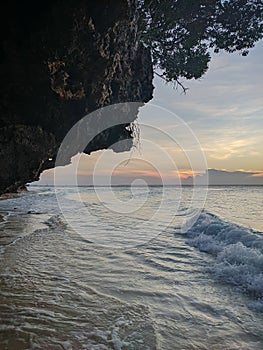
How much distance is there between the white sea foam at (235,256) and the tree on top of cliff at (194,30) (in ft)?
19.0

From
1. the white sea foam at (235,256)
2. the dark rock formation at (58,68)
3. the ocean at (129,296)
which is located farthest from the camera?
the white sea foam at (235,256)

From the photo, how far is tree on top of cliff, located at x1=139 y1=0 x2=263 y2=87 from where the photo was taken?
8711mm

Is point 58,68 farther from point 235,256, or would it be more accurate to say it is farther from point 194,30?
point 235,256

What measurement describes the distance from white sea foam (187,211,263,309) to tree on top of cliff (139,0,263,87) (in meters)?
5.80

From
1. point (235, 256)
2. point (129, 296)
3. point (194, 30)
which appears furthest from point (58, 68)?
point (235, 256)

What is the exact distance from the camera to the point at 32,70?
6.16 meters

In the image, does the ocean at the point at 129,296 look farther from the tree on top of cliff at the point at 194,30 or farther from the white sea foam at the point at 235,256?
the tree on top of cliff at the point at 194,30

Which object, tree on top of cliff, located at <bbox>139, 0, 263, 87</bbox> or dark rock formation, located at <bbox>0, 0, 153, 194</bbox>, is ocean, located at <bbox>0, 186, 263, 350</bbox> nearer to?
dark rock formation, located at <bbox>0, 0, 153, 194</bbox>

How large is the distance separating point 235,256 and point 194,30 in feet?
22.9

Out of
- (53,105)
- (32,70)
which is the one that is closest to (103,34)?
(32,70)

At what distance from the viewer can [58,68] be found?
6.21 meters

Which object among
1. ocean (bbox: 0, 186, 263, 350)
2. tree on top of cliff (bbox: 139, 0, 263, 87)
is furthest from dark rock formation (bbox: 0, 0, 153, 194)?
ocean (bbox: 0, 186, 263, 350)

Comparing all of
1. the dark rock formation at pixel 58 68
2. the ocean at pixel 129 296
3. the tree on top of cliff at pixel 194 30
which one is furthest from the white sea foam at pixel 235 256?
the tree on top of cliff at pixel 194 30

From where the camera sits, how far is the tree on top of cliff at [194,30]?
28.6 ft
